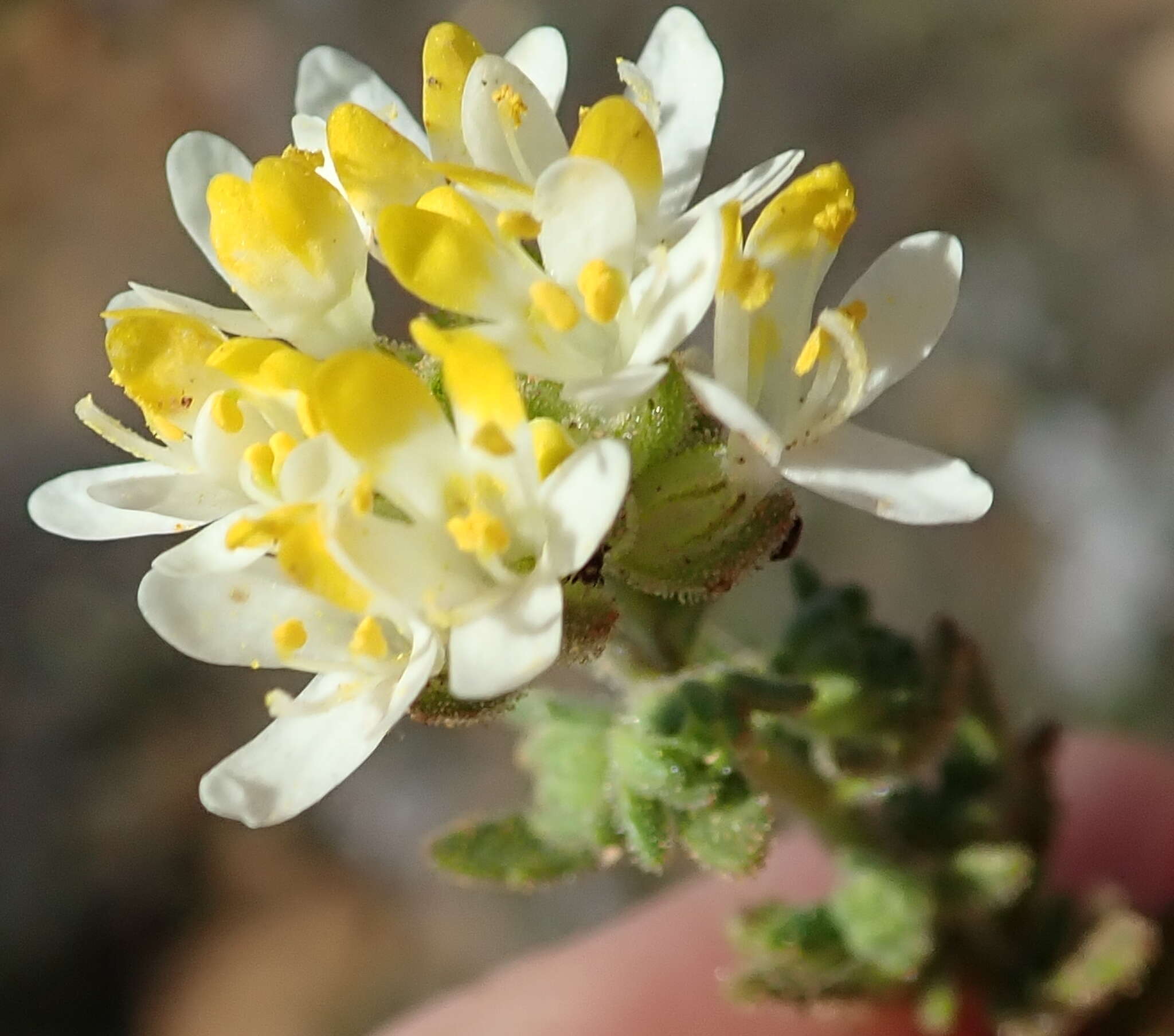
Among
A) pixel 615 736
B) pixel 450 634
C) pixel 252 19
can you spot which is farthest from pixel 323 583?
pixel 252 19

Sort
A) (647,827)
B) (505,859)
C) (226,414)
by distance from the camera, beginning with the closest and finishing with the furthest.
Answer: (226,414), (647,827), (505,859)

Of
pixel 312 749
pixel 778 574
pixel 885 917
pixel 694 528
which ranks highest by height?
pixel 694 528

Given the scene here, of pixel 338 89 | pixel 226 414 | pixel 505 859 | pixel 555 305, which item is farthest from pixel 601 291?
pixel 505 859

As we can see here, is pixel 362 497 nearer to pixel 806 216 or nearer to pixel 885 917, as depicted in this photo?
pixel 806 216

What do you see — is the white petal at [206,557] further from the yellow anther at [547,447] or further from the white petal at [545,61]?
the white petal at [545,61]

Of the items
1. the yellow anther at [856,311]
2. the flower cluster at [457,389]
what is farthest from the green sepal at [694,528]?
the yellow anther at [856,311]

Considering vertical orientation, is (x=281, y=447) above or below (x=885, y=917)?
above
